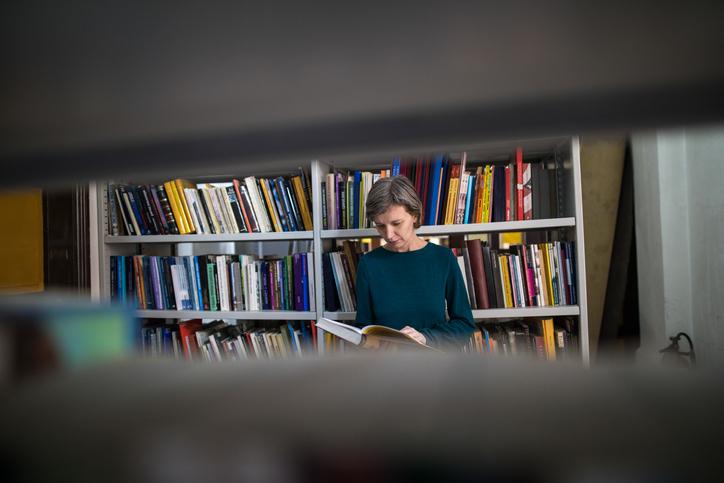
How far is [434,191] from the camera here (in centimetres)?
202

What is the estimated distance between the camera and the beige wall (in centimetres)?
292

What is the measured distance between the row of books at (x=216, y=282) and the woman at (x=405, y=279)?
1.43 feet

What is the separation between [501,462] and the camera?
6cm

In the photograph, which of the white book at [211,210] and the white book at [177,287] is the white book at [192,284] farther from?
the white book at [211,210]

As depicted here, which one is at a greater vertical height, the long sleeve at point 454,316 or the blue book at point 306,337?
the long sleeve at point 454,316

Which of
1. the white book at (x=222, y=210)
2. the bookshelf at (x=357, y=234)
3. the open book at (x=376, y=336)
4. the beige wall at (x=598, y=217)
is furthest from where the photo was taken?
the beige wall at (x=598, y=217)

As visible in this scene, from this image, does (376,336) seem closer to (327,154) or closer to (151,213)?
(327,154)

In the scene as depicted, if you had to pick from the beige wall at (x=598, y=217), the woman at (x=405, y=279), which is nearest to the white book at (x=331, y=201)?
the woman at (x=405, y=279)

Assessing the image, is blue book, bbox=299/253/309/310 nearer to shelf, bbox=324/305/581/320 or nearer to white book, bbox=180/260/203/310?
white book, bbox=180/260/203/310

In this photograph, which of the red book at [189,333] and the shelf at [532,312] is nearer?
the shelf at [532,312]

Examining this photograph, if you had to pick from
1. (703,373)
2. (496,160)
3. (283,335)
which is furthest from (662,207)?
(703,373)

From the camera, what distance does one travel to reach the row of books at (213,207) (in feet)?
7.08

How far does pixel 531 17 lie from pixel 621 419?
2.8 inches

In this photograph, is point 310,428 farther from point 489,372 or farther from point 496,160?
point 496,160
